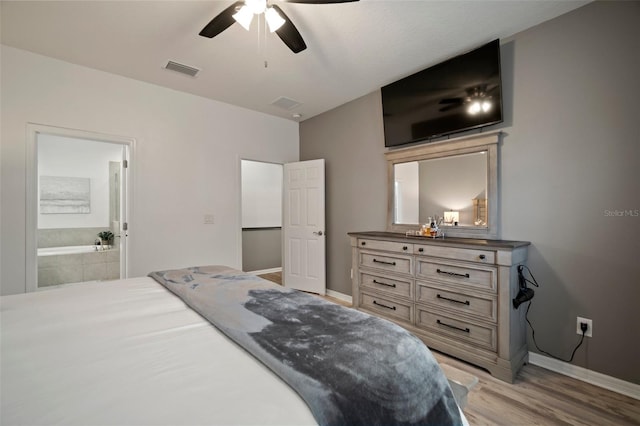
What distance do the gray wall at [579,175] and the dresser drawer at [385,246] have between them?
0.82 metres

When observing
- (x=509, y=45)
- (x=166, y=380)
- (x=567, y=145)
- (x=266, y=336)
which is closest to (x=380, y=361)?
(x=266, y=336)

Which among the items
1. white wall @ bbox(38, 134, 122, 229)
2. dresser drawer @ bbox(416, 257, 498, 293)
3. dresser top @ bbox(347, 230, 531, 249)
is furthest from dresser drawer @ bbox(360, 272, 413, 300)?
white wall @ bbox(38, 134, 122, 229)

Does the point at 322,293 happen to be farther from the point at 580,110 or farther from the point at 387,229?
the point at 580,110

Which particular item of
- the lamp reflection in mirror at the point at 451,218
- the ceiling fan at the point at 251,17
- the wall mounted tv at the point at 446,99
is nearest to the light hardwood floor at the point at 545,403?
the lamp reflection in mirror at the point at 451,218

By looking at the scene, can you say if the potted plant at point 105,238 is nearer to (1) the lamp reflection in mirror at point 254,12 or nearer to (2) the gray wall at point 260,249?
(2) the gray wall at point 260,249

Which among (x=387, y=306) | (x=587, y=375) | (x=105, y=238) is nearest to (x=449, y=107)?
(x=387, y=306)

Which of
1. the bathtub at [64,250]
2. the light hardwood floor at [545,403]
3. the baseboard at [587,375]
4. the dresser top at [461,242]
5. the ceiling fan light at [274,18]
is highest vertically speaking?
the ceiling fan light at [274,18]

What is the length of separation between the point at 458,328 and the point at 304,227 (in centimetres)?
249

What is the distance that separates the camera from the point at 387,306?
110 inches

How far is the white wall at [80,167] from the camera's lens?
4.99 metres

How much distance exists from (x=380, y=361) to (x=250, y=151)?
12.2 feet

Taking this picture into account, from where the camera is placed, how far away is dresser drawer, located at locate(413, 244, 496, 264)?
2133mm

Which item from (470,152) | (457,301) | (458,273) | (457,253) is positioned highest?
(470,152)

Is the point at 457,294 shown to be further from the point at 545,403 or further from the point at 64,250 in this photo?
the point at 64,250
